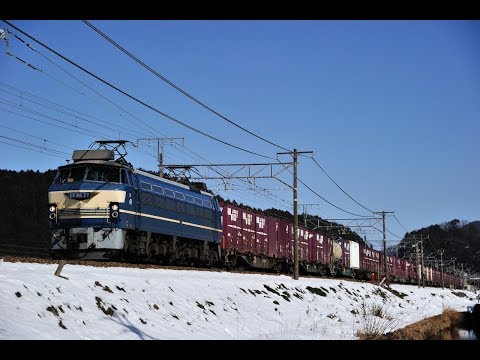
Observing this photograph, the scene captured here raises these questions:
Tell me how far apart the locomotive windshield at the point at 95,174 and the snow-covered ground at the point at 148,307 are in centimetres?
420

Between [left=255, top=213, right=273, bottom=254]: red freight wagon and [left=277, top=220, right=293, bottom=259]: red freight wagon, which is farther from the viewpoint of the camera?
[left=277, top=220, right=293, bottom=259]: red freight wagon

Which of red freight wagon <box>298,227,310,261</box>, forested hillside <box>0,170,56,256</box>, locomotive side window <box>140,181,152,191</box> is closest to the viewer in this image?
locomotive side window <box>140,181,152,191</box>

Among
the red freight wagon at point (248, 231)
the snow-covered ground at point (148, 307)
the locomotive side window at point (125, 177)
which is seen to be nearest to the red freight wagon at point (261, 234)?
the red freight wagon at point (248, 231)

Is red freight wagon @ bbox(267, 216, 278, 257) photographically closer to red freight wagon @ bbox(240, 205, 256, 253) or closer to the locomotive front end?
red freight wagon @ bbox(240, 205, 256, 253)

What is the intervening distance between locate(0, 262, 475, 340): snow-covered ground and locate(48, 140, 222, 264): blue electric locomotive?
2.46 meters

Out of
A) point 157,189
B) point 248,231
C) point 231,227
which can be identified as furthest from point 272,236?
point 157,189

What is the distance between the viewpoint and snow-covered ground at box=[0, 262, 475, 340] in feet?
41.2

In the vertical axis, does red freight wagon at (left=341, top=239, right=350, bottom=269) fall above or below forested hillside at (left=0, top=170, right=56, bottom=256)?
below

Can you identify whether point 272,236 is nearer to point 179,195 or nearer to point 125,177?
point 179,195

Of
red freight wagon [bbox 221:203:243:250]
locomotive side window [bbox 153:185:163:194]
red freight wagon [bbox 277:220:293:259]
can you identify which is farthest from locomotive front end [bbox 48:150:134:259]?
red freight wagon [bbox 277:220:293:259]

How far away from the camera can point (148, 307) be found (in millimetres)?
16469

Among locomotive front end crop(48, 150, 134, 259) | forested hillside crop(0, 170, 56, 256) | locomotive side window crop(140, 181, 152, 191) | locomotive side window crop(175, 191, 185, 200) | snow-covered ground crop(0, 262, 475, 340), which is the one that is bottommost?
snow-covered ground crop(0, 262, 475, 340)

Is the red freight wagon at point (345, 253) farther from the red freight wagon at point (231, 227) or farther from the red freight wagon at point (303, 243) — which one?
the red freight wagon at point (231, 227)

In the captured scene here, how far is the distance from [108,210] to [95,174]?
1692 millimetres
